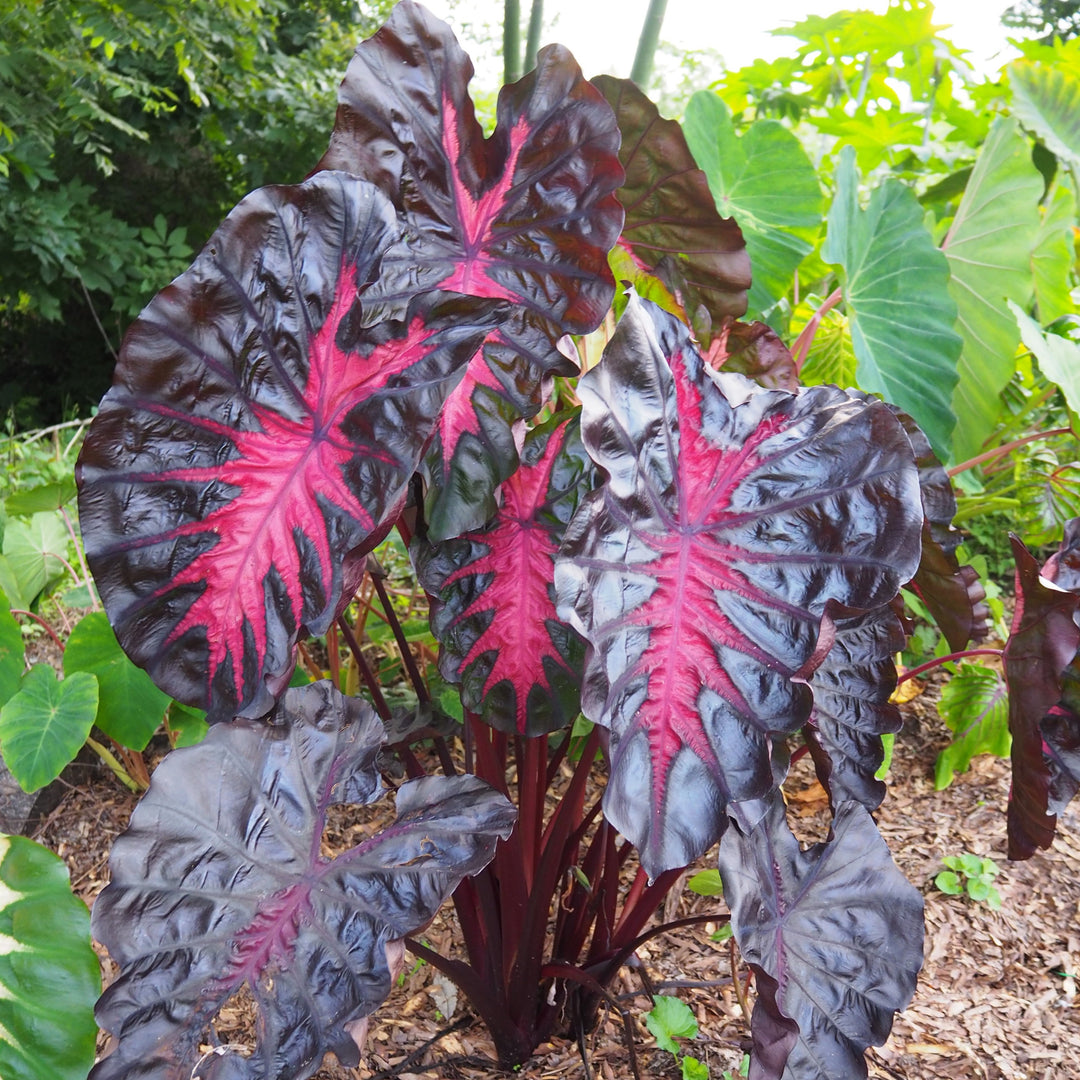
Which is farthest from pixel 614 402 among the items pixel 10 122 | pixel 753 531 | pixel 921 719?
pixel 10 122

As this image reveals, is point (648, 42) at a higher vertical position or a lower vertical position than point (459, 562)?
higher

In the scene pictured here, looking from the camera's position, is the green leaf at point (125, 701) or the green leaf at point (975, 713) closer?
the green leaf at point (125, 701)

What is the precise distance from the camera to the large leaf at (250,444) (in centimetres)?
72

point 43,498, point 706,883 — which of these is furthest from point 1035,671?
point 43,498

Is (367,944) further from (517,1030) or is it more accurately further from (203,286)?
(203,286)

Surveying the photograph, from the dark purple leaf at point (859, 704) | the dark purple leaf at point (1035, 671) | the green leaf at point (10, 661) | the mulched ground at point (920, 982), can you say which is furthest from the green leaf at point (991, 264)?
the green leaf at point (10, 661)

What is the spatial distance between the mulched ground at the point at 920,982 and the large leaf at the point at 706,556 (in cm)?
57

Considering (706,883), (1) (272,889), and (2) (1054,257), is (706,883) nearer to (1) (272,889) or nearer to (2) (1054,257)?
(1) (272,889)

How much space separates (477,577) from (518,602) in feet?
0.16

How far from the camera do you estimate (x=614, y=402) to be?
2.19 ft

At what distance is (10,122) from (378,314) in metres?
3.32

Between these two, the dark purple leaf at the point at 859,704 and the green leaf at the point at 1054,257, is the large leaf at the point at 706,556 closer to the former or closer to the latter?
the dark purple leaf at the point at 859,704

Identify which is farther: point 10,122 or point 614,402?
point 10,122

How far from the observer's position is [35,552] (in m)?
1.54
